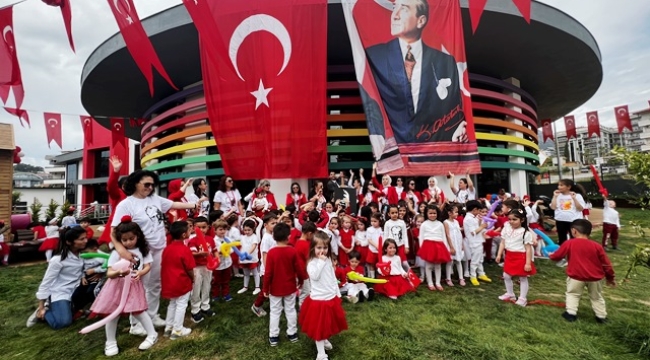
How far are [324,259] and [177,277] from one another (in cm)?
179

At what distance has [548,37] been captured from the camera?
1274 centimetres

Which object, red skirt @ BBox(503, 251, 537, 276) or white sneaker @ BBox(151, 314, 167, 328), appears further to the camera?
red skirt @ BBox(503, 251, 537, 276)

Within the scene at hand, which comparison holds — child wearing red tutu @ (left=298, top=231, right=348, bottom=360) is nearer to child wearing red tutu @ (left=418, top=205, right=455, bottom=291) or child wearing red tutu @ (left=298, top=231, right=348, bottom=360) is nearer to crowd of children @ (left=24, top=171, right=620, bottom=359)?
crowd of children @ (left=24, top=171, right=620, bottom=359)

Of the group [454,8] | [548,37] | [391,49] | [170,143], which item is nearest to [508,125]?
[548,37]

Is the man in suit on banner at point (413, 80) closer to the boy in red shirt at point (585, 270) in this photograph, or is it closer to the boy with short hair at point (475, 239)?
the boy with short hair at point (475, 239)

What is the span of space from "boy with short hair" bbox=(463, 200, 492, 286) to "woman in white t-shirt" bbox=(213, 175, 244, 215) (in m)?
5.18

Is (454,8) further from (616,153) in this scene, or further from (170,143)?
(170,143)

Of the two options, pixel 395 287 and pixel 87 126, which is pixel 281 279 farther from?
pixel 87 126

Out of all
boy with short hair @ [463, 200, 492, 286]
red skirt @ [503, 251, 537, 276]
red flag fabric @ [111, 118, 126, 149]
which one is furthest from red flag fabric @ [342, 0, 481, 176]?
red flag fabric @ [111, 118, 126, 149]

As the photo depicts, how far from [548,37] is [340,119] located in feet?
32.5

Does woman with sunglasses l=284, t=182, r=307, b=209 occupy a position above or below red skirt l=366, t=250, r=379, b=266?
above

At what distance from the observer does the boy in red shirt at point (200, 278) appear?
157 inches

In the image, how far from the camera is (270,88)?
27.6 feet

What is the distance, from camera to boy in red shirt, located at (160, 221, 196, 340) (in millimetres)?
3389
